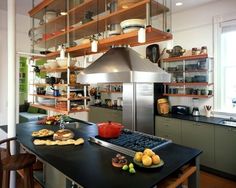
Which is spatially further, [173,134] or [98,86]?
[98,86]

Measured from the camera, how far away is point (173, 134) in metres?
3.69

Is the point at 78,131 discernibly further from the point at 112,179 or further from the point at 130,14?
the point at 130,14

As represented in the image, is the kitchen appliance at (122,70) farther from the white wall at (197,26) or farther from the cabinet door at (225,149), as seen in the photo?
the white wall at (197,26)

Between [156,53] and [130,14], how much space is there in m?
2.18

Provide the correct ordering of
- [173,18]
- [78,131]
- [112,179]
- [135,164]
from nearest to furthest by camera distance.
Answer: [112,179], [135,164], [78,131], [173,18]

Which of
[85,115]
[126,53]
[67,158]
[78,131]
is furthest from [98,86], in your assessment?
[67,158]

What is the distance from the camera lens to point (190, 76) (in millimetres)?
3951

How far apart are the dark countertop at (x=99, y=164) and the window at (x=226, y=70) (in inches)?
83.8

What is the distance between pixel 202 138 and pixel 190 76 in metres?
1.28

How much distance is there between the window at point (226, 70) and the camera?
3562mm

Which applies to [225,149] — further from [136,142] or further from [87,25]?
[87,25]

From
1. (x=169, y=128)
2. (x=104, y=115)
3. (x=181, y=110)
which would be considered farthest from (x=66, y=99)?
(x=104, y=115)

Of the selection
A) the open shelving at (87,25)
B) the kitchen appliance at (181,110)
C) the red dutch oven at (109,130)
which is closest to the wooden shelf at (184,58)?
the kitchen appliance at (181,110)

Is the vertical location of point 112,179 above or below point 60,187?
above
